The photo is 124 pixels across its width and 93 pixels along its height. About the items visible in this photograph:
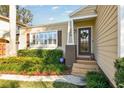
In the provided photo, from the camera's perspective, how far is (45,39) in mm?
15633

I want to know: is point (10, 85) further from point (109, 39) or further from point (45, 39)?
point (45, 39)

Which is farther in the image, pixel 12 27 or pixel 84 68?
pixel 12 27

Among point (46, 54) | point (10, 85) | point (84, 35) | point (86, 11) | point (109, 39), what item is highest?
point (86, 11)

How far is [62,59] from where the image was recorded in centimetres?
1288

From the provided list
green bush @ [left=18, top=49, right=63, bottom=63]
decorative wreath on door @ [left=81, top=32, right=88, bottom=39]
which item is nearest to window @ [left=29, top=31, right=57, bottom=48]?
green bush @ [left=18, top=49, right=63, bottom=63]

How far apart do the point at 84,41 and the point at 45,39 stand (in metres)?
4.22

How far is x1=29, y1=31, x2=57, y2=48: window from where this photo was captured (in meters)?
15.1

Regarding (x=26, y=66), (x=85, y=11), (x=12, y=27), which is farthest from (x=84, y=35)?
(x=12, y=27)

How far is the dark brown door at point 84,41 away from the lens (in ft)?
40.8

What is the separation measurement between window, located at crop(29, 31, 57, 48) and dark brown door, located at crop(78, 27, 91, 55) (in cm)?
273

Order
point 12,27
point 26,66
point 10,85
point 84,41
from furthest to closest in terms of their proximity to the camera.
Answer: point 12,27 → point 84,41 → point 26,66 → point 10,85
